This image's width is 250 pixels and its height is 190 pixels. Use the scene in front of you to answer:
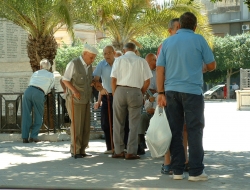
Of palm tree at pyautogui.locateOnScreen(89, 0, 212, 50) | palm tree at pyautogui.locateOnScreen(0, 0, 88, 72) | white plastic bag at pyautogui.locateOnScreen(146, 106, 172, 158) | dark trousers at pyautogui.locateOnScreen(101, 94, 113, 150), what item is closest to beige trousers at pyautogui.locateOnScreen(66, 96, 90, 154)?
dark trousers at pyautogui.locateOnScreen(101, 94, 113, 150)

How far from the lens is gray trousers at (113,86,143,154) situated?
1049 cm

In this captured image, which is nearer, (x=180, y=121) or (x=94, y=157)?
(x=180, y=121)

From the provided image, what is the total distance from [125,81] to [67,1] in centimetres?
591

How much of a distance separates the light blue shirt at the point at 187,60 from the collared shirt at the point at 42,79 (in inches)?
249

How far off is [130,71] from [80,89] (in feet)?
3.03

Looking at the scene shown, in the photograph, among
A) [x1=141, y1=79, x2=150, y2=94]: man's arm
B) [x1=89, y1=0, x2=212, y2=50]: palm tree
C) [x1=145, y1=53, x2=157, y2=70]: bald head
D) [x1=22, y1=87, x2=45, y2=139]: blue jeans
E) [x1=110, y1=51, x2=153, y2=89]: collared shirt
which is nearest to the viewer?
[x1=110, y1=51, x2=153, y2=89]: collared shirt

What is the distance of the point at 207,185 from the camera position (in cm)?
778

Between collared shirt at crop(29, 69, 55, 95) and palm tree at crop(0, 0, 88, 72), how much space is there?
6.67 ft

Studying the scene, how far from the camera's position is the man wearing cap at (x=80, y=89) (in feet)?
35.6

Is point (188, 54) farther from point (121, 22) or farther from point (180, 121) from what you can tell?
point (121, 22)

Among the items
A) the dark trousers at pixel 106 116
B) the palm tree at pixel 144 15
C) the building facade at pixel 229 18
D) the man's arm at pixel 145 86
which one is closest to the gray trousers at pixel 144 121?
the man's arm at pixel 145 86

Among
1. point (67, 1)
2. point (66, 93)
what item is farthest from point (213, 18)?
point (66, 93)

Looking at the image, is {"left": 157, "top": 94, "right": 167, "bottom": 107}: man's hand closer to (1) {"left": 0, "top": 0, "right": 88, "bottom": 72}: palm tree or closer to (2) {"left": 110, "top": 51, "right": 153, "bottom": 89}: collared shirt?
(2) {"left": 110, "top": 51, "right": 153, "bottom": 89}: collared shirt

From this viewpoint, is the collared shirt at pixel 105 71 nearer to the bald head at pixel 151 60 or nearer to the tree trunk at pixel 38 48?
the bald head at pixel 151 60
